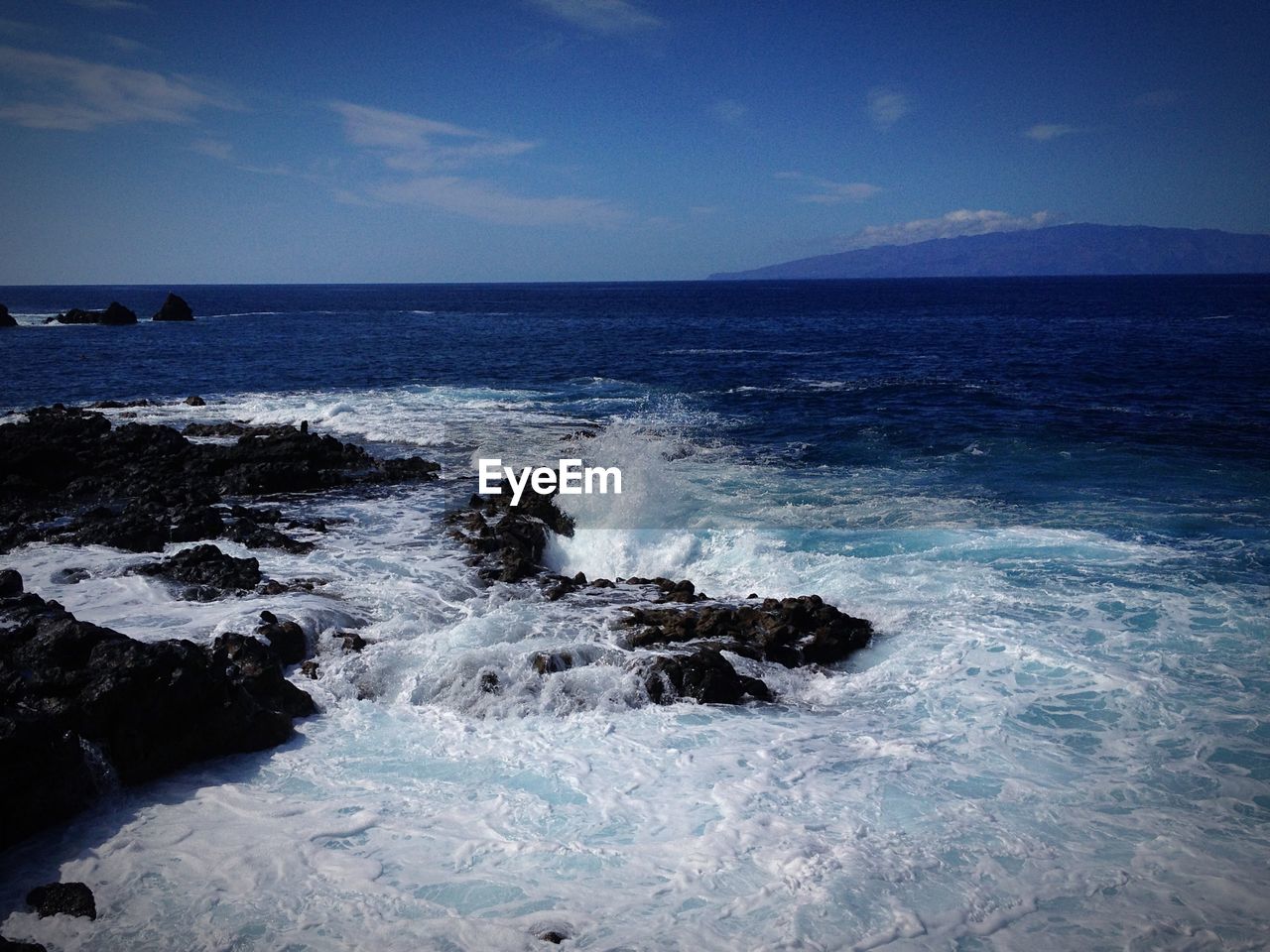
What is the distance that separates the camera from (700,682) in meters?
11.1

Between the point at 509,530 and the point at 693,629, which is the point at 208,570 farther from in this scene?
the point at 693,629

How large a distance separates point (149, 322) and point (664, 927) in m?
Result: 95.2

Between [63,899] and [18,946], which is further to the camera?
[63,899]

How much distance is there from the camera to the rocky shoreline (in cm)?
897

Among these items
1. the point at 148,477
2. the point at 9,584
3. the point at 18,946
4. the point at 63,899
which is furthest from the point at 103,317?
the point at 18,946

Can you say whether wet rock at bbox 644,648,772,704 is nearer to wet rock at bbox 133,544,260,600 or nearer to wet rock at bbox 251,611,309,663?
wet rock at bbox 251,611,309,663

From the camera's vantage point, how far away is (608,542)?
699 inches

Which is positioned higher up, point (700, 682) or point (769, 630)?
point (769, 630)

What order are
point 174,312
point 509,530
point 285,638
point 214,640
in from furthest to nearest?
point 174,312, point 509,530, point 285,638, point 214,640

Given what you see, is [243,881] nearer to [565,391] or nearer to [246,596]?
[246,596]

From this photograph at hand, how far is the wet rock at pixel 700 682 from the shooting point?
36.2ft

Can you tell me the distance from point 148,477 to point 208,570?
30.5 ft

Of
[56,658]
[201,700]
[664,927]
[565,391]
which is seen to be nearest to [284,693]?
[201,700]

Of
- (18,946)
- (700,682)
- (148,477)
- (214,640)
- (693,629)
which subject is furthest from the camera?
(148,477)
